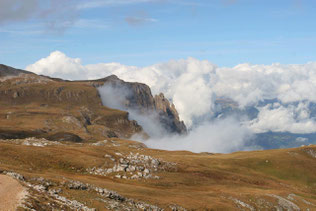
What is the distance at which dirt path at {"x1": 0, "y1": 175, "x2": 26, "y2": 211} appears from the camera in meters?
40.6

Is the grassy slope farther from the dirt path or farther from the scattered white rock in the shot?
the dirt path

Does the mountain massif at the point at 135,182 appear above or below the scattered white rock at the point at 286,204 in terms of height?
above

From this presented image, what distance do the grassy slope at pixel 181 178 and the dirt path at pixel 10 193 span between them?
824 cm

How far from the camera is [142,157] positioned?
10938 centimetres

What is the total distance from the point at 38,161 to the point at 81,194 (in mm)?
36215

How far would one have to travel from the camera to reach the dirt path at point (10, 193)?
4057 cm

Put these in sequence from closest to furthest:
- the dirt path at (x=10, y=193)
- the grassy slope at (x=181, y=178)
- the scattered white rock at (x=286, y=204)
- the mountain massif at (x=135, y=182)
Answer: the dirt path at (x=10, y=193), the mountain massif at (x=135, y=182), the grassy slope at (x=181, y=178), the scattered white rock at (x=286, y=204)

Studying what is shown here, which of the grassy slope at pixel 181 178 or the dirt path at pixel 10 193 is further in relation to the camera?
the grassy slope at pixel 181 178

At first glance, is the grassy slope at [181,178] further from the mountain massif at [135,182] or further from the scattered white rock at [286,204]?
the scattered white rock at [286,204]

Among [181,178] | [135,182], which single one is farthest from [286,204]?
[135,182]

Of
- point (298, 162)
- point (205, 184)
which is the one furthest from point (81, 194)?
point (298, 162)

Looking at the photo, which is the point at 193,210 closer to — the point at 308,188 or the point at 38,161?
the point at 38,161

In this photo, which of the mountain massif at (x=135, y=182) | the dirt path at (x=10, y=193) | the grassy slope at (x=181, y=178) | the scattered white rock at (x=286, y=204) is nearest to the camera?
the dirt path at (x=10, y=193)

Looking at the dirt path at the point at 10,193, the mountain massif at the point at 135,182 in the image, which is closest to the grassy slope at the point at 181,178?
the mountain massif at the point at 135,182
